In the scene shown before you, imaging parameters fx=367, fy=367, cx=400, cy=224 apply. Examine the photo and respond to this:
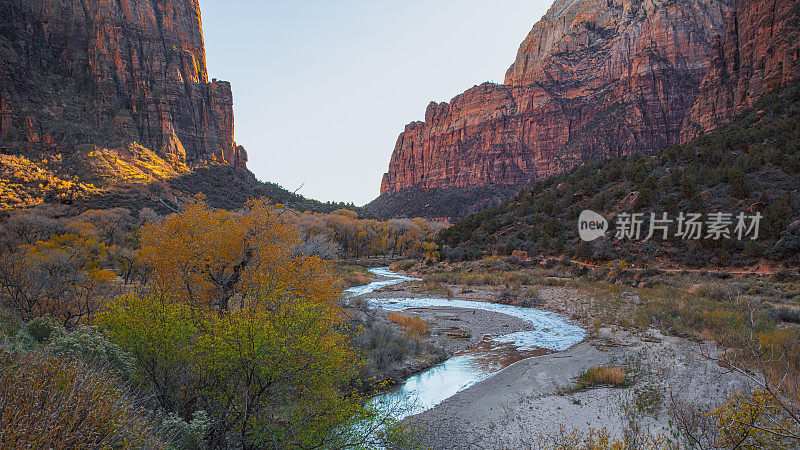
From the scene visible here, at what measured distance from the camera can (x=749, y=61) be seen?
4131cm

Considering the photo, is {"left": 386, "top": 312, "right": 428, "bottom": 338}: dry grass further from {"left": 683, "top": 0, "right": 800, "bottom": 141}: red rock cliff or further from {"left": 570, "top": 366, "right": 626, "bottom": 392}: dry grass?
{"left": 683, "top": 0, "right": 800, "bottom": 141}: red rock cliff

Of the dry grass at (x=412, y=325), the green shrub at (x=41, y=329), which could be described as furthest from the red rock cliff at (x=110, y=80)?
the dry grass at (x=412, y=325)

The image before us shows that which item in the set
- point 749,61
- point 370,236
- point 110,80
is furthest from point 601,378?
point 110,80

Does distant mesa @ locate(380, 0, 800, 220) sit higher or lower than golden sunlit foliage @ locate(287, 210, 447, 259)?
higher

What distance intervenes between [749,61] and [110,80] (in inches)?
4119

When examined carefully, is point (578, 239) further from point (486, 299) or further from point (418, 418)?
point (418, 418)

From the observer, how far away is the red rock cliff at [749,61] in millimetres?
35312

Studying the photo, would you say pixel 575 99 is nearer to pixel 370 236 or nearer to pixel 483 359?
pixel 370 236

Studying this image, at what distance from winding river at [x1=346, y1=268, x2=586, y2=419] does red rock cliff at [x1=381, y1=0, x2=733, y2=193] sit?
7568cm

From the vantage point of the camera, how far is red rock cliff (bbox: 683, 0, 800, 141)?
116ft

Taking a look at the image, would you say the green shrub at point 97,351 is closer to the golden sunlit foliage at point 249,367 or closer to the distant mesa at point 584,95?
the golden sunlit foliage at point 249,367

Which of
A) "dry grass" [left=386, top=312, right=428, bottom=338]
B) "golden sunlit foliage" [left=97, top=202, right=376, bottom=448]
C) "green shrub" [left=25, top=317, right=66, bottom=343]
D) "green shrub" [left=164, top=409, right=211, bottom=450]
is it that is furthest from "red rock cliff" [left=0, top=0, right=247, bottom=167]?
"green shrub" [left=164, top=409, right=211, bottom=450]

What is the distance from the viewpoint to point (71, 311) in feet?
36.5

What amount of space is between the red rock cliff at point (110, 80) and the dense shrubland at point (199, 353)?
2338 inches
